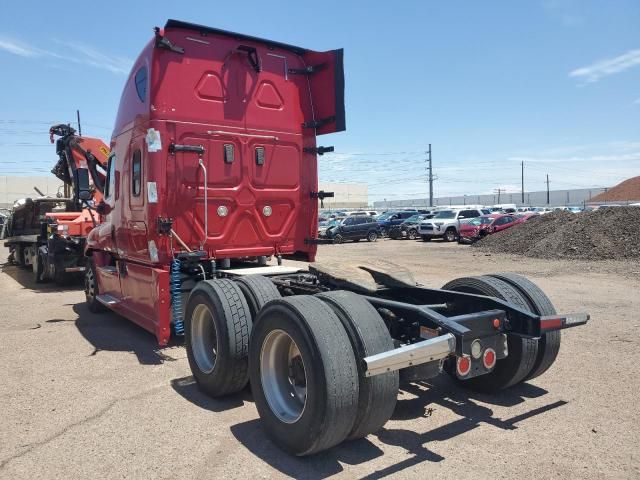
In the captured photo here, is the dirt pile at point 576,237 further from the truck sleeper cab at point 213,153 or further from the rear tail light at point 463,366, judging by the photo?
the rear tail light at point 463,366

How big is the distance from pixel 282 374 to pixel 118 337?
422cm

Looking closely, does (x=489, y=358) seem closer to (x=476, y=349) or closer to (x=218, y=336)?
(x=476, y=349)

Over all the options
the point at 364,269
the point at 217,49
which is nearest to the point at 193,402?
the point at 364,269

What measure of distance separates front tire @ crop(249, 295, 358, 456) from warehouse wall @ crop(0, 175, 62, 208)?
307ft

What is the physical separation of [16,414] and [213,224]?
2.77m

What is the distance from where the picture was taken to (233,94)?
6.34 m

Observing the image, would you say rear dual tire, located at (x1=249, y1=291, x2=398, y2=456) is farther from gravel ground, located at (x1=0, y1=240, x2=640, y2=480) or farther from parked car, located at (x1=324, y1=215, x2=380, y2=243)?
parked car, located at (x1=324, y1=215, x2=380, y2=243)

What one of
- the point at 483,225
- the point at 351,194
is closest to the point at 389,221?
the point at 483,225

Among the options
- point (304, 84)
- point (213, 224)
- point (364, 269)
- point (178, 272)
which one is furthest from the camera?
point (304, 84)

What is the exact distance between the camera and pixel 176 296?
573 cm

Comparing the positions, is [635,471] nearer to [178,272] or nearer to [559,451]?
[559,451]

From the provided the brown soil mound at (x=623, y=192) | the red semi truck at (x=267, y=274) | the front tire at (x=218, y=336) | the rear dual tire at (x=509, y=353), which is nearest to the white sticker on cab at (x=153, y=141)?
the red semi truck at (x=267, y=274)

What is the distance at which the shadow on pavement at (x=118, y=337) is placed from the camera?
253 inches

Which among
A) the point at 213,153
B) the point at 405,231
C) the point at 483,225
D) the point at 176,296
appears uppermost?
the point at 213,153
